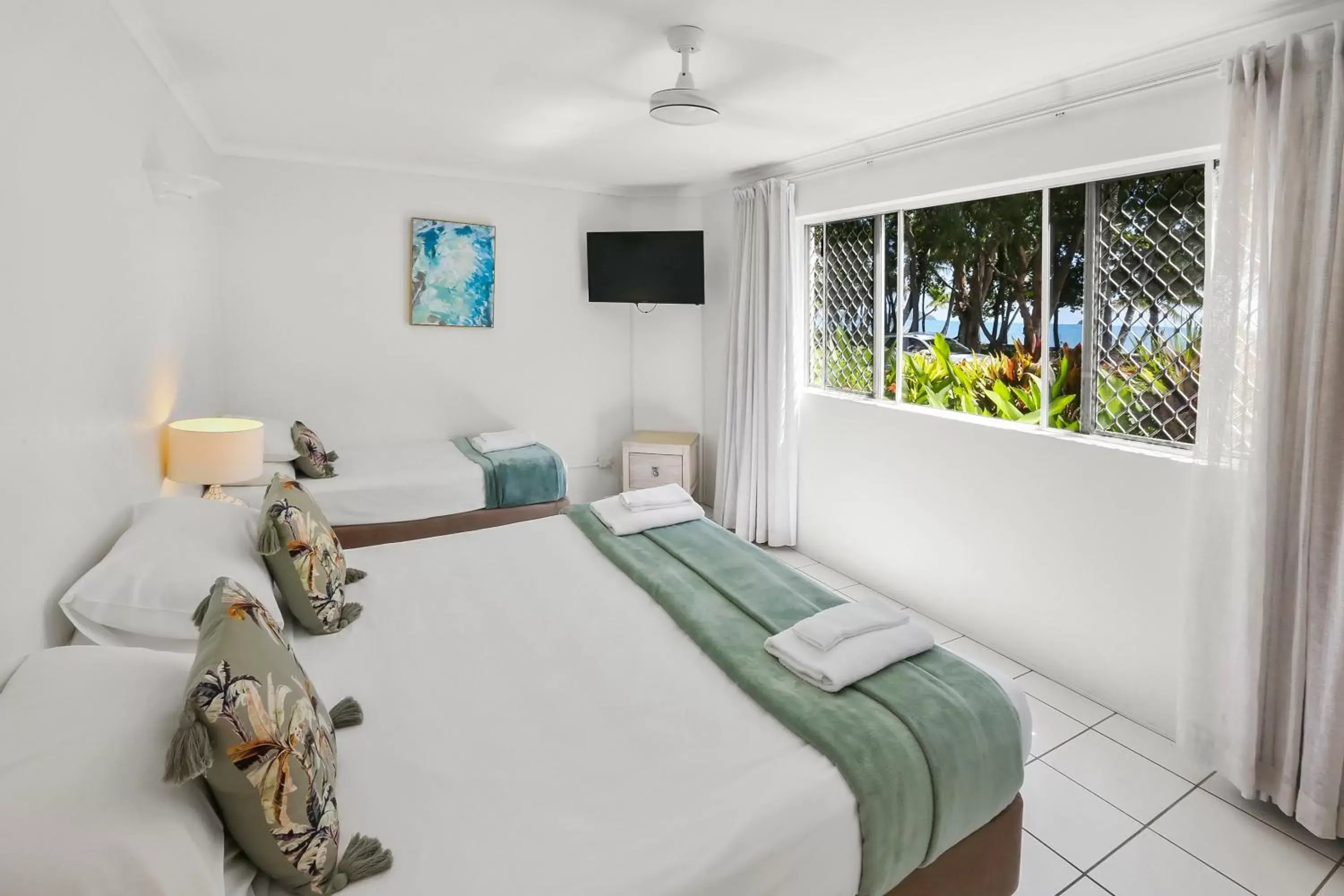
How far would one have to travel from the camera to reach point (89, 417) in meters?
1.87

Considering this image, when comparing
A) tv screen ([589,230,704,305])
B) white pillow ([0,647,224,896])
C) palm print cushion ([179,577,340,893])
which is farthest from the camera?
tv screen ([589,230,704,305])

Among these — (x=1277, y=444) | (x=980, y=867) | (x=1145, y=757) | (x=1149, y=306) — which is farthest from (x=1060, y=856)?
(x=1149, y=306)

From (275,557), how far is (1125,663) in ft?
10.0

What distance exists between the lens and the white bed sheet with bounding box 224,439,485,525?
3.61 metres

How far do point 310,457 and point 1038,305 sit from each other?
3.61 metres

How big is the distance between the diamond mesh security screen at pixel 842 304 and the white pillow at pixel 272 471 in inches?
121

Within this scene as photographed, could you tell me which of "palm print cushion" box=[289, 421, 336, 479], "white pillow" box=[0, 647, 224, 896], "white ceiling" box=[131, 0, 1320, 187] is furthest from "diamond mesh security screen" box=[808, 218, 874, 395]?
"white pillow" box=[0, 647, 224, 896]

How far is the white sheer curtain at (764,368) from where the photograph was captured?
4449 mm

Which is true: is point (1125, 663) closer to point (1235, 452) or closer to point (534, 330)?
point (1235, 452)

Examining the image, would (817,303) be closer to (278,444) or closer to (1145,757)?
(1145,757)

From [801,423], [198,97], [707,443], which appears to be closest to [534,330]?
[707,443]

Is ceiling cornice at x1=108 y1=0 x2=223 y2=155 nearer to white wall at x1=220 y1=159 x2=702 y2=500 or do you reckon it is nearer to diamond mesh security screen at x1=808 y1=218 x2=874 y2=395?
white wall at x1=220 y1=159 x2=702 y2=500

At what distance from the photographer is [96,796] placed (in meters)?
1.01

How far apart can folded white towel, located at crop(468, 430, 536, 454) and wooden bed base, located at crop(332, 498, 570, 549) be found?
0.45 meters
